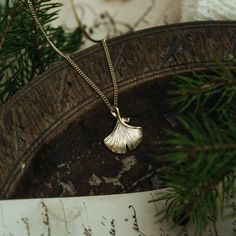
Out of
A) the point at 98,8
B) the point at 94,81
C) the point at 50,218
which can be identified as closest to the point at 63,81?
the point at 94,81

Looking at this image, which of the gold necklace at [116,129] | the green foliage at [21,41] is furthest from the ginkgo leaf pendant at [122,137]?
the green foliage at [21,41]

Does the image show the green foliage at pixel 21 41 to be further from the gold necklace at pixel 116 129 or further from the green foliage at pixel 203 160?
the green foliage at pixel 203 160

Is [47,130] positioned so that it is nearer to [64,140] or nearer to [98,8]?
[64,140]

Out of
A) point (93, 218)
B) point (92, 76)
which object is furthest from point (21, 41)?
point (93, 218)

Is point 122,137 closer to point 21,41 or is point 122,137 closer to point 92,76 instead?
point 92,76

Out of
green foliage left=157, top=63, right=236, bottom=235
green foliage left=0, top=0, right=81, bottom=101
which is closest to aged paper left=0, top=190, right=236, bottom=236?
green foliage left=157, top=63, right=236, bottom=235

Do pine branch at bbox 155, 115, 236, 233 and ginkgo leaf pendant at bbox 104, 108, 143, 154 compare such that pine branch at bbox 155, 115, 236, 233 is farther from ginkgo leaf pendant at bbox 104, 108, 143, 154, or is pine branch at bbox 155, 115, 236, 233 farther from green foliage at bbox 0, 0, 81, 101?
green foliage at bbox 0, 0, 81, 101

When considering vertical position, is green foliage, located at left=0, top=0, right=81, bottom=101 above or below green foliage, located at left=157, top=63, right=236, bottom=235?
above
